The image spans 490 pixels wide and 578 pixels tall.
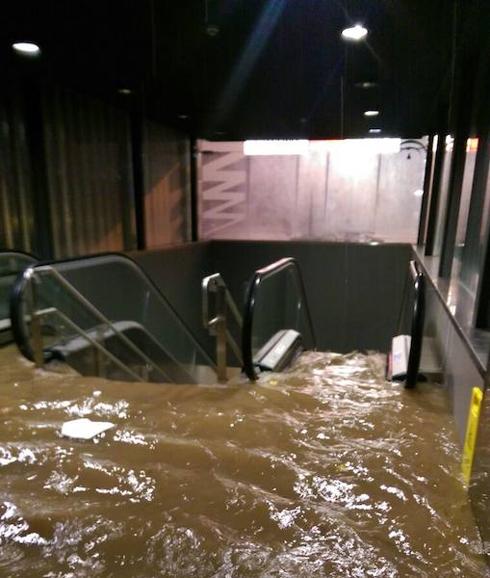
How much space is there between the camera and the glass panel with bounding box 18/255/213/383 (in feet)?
10.5

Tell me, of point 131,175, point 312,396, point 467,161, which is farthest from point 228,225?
point 312,396

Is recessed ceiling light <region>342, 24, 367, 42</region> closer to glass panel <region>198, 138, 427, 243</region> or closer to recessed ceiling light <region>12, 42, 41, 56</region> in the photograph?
recessed ceiling light <region>12, 42, 41, 56</region>

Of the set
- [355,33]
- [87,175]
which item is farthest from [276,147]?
[355,33]

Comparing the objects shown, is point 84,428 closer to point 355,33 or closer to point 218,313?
point 218,313

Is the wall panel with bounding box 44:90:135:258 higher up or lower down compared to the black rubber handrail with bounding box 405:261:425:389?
higher up

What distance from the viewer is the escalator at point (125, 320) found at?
2.83m

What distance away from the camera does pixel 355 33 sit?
3201 millimetres

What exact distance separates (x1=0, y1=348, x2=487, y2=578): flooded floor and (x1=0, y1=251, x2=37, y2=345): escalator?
1.09 metres

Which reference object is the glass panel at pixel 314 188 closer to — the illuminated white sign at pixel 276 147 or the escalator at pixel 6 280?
the illuminated white sign at pixel 276 147

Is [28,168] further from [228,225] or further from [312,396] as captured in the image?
[228,225]

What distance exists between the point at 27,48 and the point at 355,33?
2.71 m

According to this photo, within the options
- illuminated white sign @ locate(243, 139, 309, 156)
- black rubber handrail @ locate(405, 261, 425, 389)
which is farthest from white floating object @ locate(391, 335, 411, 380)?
illuminated white sign @ locate(243, 139, 309, 156)

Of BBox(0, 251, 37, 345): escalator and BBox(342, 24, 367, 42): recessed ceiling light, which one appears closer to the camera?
BBox(342, 24, 367, 42): recessed ceiling light

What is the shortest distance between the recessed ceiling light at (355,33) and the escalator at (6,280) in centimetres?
330
